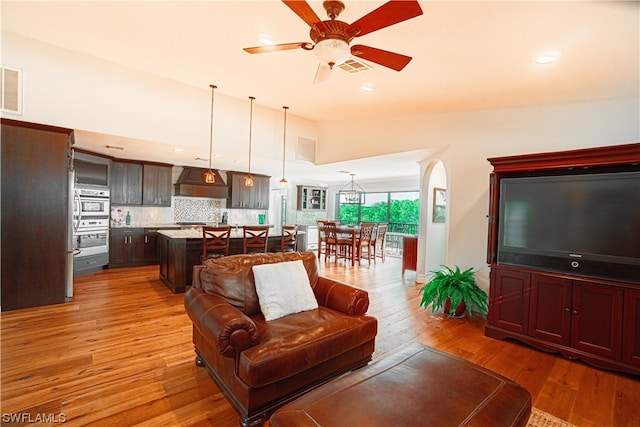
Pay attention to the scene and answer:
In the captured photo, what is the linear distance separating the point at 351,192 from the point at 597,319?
714 cm

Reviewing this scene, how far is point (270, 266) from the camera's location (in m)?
2.45

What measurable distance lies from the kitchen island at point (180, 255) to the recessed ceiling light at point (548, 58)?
Answer: 4279 millimetres

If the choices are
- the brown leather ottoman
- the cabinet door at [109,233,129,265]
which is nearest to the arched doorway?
the brown leather ottoman

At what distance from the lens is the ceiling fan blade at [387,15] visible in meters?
1.52

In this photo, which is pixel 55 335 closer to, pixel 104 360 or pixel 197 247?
pixel 104 360

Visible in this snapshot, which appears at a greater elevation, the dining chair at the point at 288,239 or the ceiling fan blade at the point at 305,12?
the ceiling fan blade at the point at 305,12

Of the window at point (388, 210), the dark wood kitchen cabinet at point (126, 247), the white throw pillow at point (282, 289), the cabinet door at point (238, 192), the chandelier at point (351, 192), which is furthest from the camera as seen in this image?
the chandelier at point (351, 192)

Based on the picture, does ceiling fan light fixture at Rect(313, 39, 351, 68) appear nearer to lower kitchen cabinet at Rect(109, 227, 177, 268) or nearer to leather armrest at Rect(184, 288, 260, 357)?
leather armrest at Rect(184, 288, 260, 357)

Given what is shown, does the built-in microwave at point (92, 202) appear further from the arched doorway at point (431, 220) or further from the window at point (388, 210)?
the window at point (388, 210)

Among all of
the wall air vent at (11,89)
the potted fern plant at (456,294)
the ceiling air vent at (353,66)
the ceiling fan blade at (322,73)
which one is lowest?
the potted fern plant at (456,294)

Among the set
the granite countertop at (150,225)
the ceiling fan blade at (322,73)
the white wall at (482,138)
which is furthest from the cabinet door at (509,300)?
the granite countertop at (150,225)

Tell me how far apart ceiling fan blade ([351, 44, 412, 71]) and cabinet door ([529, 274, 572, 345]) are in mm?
2447

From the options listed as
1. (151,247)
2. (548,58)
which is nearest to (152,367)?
(548,58)

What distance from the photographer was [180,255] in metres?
4.41
